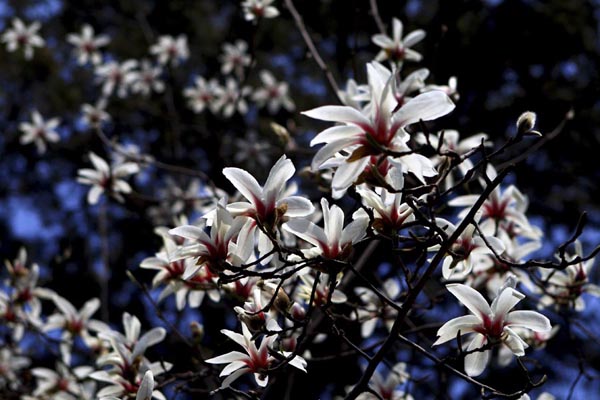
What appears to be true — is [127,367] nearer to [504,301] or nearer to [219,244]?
[219,244]

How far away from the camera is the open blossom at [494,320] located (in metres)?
1.11

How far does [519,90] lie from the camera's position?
13.6 ft

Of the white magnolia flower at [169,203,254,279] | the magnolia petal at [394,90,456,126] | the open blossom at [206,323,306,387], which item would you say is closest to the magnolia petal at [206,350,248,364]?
the open blossom at [206,323,306,387]

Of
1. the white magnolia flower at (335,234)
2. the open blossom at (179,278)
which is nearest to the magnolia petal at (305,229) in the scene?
the white magnolia flower at (335,234)

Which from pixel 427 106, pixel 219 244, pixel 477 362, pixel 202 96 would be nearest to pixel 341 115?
pixel 427 106

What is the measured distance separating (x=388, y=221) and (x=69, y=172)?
564 centimetres

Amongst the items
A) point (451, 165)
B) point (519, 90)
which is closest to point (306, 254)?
point (451, 165)

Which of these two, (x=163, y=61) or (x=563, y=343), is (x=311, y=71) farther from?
(x=563, y=343)

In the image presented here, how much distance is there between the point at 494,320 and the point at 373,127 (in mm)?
443

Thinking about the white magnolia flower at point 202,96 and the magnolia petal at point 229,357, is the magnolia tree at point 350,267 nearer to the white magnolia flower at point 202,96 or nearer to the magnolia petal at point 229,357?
the magnolia petal at point 229,357

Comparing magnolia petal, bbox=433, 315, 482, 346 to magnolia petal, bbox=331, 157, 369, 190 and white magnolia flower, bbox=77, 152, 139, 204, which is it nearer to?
magnolia petal, bbox=331, 157, 369, 190

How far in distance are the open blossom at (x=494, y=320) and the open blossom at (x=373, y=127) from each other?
0.29 metres

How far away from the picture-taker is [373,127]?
974 mm

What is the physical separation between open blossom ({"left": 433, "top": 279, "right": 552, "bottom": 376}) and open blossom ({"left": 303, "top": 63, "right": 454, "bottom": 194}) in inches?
11.5
